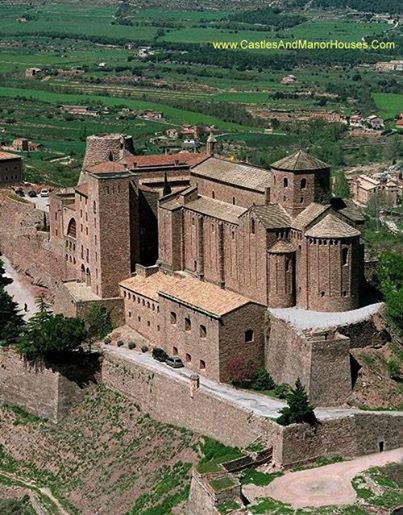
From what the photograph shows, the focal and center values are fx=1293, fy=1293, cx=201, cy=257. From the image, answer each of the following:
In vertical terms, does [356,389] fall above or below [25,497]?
above

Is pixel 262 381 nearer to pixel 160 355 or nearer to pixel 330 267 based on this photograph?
pixel 330 267

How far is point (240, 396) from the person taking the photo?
1638 inches

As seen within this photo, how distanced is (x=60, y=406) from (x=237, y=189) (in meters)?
10.2

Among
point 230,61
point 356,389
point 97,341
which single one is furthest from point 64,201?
point 230,61

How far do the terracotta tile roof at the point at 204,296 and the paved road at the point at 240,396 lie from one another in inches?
90.8

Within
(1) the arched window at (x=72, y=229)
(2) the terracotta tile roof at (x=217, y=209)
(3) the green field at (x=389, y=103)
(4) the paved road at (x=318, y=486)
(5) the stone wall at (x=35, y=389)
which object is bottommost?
(3) the green field at (x=389, y=103)

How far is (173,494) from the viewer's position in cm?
3922

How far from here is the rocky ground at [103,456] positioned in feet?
133

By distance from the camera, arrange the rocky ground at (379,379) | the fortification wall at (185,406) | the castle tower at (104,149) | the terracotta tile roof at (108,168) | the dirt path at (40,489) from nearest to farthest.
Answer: the fortification wall at (185,406) < the rocky ground at (379,379) < the dirt path at (40,489) < the terracotta tile roof at (108,168) < the castle tower at (104,149)

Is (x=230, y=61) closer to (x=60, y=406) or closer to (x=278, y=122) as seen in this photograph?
(x=278, y=122)

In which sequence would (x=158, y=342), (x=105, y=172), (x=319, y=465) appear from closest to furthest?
(x=319, y=465) < (x=158, y=342) < (x=105, y=172)

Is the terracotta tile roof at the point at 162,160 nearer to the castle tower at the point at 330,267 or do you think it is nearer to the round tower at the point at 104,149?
the round tower at the point at 104,149

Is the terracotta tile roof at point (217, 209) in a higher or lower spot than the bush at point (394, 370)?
higher

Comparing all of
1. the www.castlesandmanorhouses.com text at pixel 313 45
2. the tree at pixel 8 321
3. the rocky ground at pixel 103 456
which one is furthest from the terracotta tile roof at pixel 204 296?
the www.castlesandmanorhouses.com text at pixel 313 45
